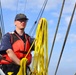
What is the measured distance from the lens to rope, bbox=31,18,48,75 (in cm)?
600

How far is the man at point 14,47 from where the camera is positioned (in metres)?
5.78

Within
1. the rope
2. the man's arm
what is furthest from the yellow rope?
the rope

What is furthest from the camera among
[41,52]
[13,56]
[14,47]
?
[41,52]

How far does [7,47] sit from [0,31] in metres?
5.14

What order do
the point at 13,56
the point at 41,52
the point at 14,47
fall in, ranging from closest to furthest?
the point at 13,56 → the point at 14,47 → the point at 41,52

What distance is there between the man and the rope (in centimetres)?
19

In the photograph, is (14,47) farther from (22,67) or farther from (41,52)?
(41,52)

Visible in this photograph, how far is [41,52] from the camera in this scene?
6062 mm

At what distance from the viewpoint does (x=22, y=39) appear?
5.93 metres

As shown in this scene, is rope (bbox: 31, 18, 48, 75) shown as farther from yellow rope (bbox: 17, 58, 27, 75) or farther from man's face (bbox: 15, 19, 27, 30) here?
man's face (bbox: 15, 19, 27, 30)

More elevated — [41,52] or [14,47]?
[14,47]

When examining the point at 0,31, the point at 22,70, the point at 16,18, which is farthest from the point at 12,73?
the point at 0,31

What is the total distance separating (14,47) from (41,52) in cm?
48

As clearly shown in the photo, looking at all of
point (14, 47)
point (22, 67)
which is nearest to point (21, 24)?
point (14, 47)
